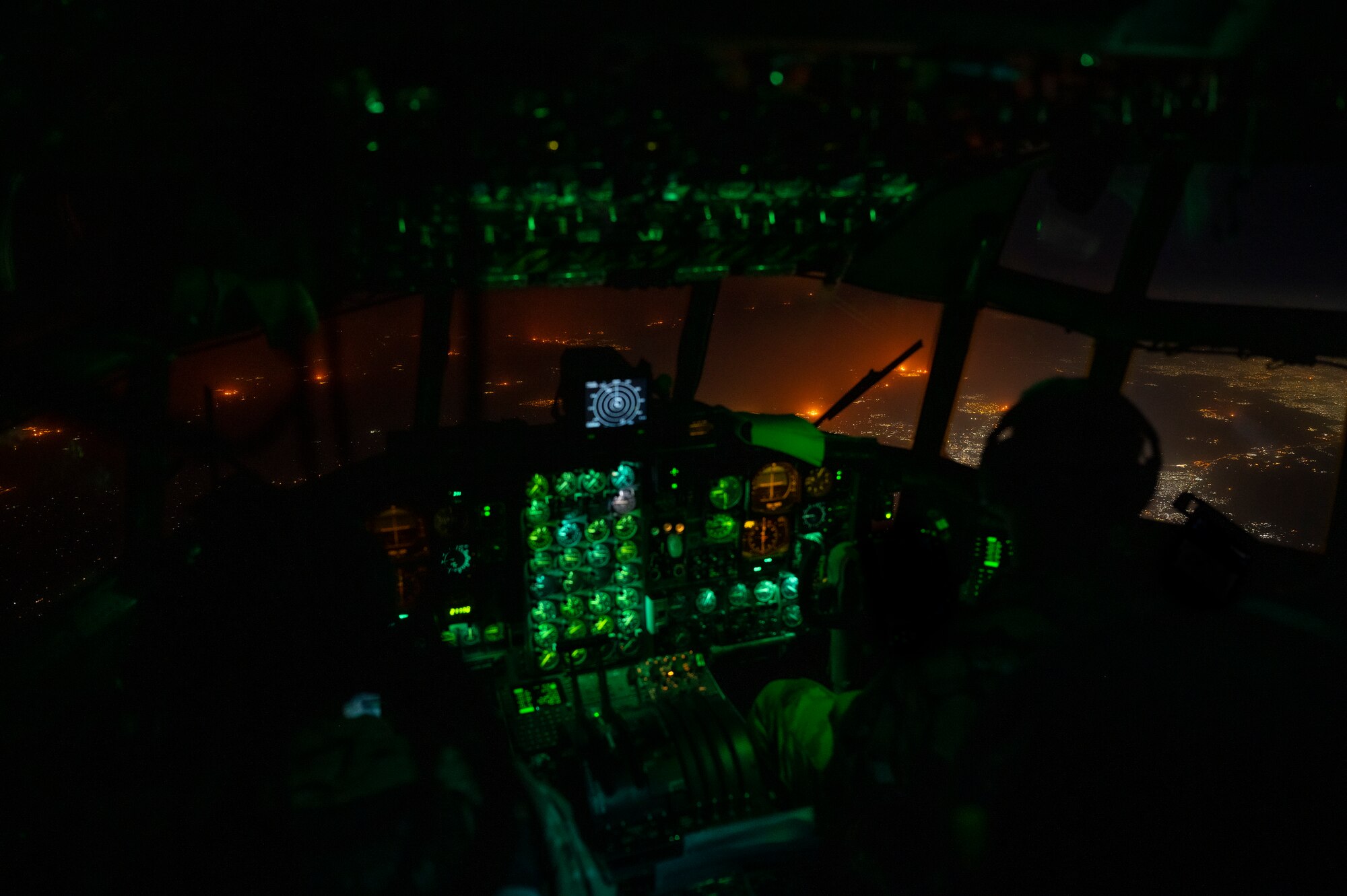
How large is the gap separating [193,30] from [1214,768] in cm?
182

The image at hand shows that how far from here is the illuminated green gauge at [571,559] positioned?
9.25ft

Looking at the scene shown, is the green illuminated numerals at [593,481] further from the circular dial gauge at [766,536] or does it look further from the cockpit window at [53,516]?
the cockpit window at [53,516]

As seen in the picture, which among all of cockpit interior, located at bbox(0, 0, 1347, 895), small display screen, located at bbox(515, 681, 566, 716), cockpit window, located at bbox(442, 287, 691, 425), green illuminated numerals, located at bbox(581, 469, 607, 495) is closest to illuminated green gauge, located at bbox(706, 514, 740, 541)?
cockpit interior, located at bbox(0, 0, 1347, 895)

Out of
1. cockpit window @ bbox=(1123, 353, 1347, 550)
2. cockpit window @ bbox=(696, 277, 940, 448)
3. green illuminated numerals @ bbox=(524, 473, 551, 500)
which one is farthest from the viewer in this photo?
→ cockpit window @ bbox=(696, 277, 940, 448)

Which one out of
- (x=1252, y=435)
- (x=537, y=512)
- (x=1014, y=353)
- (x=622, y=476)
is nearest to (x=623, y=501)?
(x=622, y=476)

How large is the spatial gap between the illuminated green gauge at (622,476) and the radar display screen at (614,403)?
0.21 meters

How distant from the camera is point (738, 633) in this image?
310 centimetres

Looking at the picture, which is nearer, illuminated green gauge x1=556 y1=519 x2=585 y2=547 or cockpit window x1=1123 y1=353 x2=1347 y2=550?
cockpit window x1=1123 y1=353 x2=1347 y2=550

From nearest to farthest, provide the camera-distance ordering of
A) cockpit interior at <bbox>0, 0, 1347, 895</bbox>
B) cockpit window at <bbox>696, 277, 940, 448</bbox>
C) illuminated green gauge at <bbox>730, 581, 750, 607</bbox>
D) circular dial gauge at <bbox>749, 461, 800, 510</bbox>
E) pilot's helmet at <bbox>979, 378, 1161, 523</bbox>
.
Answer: cockpit interior at <bbox>0, 0, 1347, 895</bbox>, pilot's helmet at <bbox>979, 378, 1161, 523</bbox>, circular dial gauge at <bbox>749, 461, 800, 510</bbox>, illuminated green gauge at <bbox>730, 581, 750, 607</bbox>, cockpit window at <bbox>696, 277, 940, 448</bbox>

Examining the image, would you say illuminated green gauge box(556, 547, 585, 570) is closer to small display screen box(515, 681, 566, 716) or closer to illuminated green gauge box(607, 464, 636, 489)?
illuminated green gauge box(607, 464, 636, 489)

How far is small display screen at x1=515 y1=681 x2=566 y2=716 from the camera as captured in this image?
2.71m

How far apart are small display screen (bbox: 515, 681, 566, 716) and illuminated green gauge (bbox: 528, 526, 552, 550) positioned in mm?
580

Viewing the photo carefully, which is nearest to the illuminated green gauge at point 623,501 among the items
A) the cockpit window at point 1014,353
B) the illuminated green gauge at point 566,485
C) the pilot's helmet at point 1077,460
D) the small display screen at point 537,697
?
the illuminated green gauge at point 566,485

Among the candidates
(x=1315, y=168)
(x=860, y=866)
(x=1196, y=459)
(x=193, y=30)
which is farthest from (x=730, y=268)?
(x=1196, y=459)
